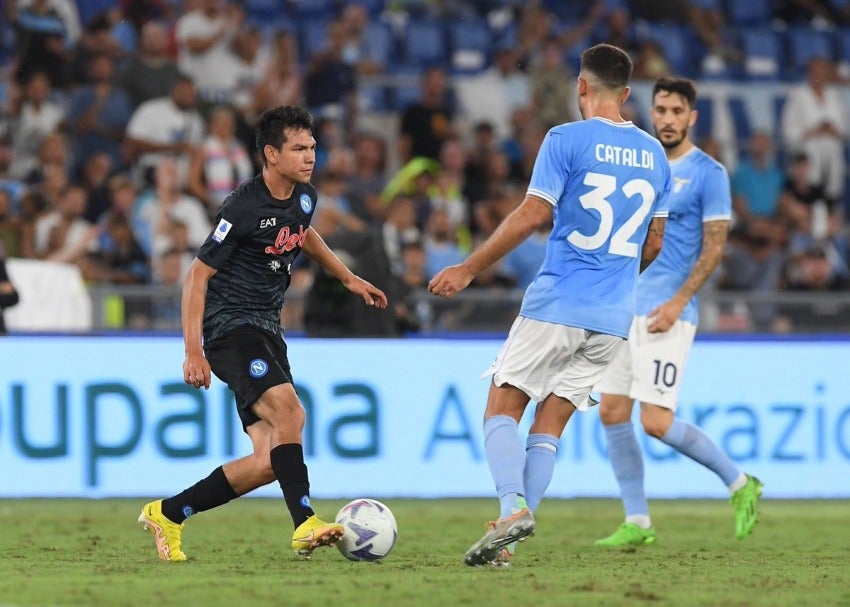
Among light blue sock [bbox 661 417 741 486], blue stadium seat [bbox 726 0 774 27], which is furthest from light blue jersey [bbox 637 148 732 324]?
blue stadium seat [bbox 726 0 774 27]

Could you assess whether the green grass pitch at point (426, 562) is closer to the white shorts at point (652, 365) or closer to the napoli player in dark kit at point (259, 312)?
the napoli player in dark kit at point (259, 312)

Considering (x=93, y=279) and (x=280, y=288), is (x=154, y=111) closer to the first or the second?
(x=93, y=279)

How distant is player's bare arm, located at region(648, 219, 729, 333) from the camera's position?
8531mm

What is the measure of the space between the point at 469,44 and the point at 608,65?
1124 centimetres

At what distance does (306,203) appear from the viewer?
7500mm

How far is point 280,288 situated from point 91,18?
986 cm

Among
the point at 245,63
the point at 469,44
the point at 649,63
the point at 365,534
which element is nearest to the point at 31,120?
the point at 245,63

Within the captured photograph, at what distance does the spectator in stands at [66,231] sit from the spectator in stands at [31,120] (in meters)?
1.35

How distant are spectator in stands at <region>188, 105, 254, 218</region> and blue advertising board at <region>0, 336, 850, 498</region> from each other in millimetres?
3669

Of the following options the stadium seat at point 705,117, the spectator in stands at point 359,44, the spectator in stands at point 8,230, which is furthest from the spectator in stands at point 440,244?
the stadium seat at point 705,117

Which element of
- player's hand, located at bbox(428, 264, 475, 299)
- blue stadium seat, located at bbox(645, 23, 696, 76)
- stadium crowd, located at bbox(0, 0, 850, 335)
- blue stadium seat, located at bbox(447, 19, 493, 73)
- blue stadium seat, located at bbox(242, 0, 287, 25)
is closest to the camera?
player's hand, located at bbox(428, 264, 475, 299)

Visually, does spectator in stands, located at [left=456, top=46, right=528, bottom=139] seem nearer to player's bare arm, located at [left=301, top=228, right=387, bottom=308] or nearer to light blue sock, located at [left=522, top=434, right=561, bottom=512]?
player's bare arm, located at [left=301, top=228, right=387, bottom=308]

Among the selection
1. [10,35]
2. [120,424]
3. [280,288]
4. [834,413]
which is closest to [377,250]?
[120,424]

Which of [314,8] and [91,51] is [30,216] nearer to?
[91,51]
